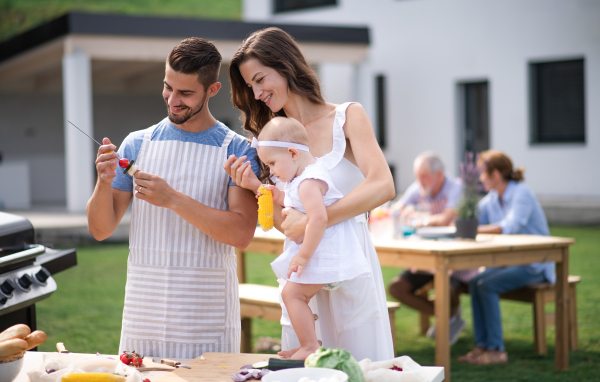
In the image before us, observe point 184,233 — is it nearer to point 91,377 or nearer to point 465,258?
point 91,377

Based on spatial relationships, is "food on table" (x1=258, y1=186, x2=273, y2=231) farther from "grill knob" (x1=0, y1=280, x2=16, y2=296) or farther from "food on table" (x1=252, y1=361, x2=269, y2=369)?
"grill knob" (x1=0, y1=280, x2=16, y2=296)

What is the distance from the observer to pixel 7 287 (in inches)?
91.6

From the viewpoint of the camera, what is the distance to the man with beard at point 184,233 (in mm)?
2297

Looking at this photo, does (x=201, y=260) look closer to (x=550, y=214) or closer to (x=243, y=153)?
(x=243, y=153)

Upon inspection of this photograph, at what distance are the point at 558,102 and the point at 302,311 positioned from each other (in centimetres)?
1339

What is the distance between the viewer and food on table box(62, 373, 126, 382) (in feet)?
5.37

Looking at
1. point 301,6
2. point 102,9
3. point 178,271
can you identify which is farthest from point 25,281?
point 102,9

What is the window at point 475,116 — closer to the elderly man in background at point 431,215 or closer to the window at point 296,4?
the window at point 296,4

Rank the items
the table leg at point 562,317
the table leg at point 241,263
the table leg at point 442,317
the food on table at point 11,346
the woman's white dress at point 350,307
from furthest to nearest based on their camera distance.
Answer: the table leg at point 241,263
the table leg at point 562,317
the table leg at point 442,317
the woman's white dress at point 350,307
the food on table at point 11,346

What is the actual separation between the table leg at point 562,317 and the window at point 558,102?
400 inches

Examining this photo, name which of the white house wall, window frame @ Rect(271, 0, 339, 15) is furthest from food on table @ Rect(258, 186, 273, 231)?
window frame @ Rect(271, 0, 339, 15)

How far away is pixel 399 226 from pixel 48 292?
2926 mm

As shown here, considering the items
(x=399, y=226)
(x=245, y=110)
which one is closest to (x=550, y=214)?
(x=399, y=226)

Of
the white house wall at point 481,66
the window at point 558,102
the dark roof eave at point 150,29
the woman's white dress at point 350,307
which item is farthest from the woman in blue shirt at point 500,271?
the window at point 558,102
